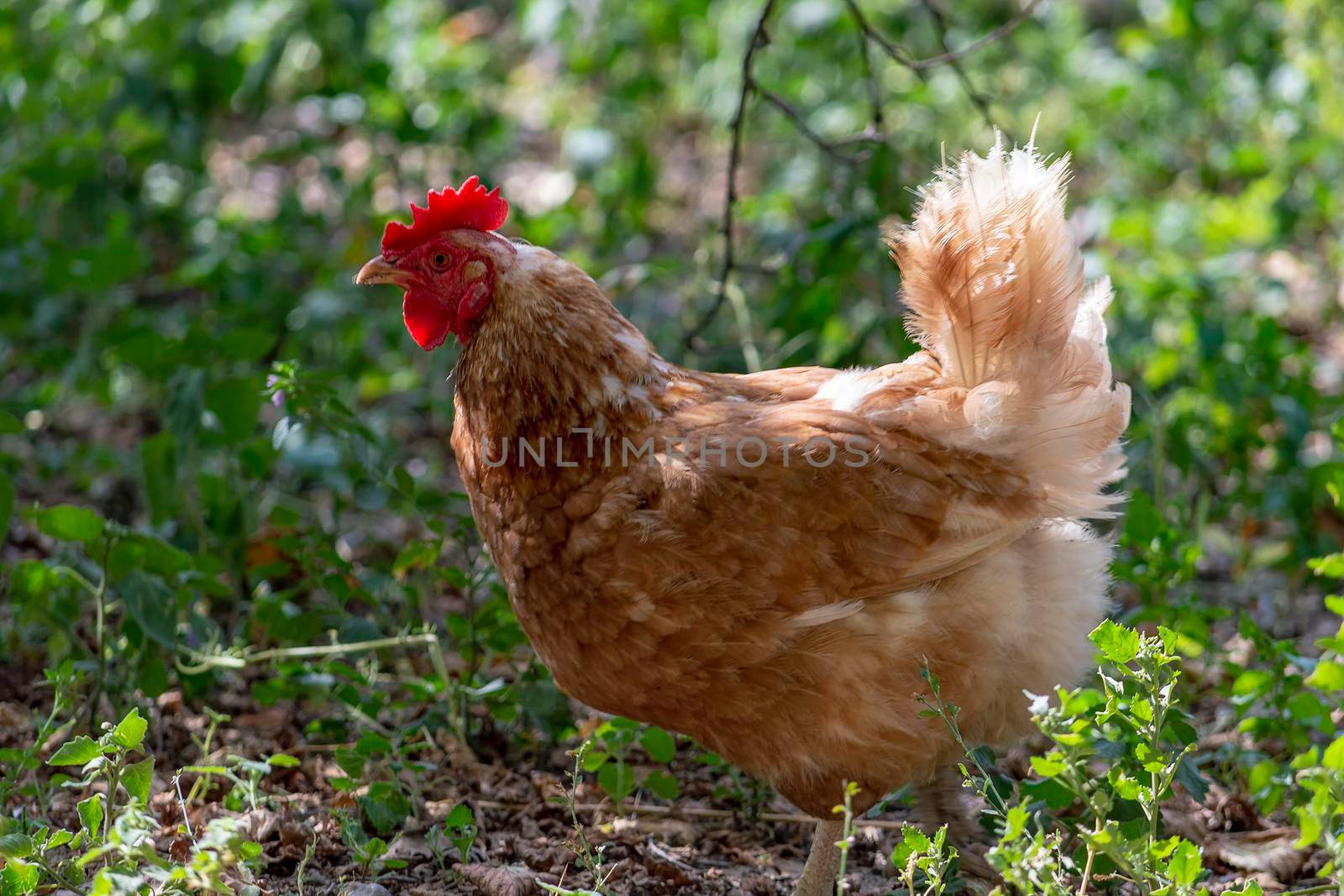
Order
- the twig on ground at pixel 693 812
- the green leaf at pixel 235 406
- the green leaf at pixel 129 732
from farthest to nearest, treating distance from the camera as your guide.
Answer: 1. the green leaf at pixel 235 406
2. the twig on ground at pixel 693 812
3. the green leaf at pixel 129 732

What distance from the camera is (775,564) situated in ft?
9.53

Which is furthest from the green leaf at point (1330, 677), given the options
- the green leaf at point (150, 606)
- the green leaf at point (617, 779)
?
the green leaf at point (150, 606)

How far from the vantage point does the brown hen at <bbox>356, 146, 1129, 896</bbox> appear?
115 inches

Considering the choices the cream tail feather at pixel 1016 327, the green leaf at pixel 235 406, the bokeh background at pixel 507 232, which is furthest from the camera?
the green leaf at pixel 235 406

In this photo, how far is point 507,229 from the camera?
577 centimetres

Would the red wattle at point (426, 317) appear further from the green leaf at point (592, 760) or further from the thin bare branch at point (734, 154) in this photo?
the thin bare branch at point (734, 154)

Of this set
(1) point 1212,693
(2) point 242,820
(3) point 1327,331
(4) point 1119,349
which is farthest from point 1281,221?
(2) point 242,820

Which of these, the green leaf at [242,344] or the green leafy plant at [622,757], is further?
the green leaf at [242,344]

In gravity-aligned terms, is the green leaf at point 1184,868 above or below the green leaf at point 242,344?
below

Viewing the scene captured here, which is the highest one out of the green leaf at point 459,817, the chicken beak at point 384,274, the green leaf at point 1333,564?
the chicken beak at point 384,274

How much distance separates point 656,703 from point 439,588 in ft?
6.07

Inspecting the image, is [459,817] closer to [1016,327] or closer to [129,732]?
[129,732]

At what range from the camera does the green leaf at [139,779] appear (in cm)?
255

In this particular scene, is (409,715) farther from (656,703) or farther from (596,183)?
(596,183)
